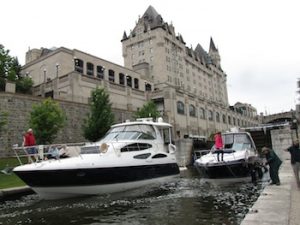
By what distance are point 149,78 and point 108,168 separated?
2886 inches

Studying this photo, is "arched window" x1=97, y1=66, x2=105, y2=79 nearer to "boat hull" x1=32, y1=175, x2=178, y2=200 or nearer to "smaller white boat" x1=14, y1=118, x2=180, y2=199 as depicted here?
"smaller white boat" x1=14, y1=118, x2=180, y2=199

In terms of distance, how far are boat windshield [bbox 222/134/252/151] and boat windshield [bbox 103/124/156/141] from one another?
6545 mm

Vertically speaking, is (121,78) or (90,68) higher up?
(90,68)

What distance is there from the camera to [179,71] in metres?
106

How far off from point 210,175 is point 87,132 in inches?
765

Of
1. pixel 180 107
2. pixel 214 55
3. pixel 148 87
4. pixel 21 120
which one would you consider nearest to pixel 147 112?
pixel 21 120

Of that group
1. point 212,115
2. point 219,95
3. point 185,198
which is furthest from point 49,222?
point 219,95

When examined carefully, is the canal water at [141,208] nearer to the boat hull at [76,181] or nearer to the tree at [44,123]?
the boat hull at [76,181]

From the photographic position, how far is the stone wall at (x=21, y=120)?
31198mm

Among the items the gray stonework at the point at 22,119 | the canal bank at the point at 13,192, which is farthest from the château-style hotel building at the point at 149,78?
the canal bank at the point at 13,192

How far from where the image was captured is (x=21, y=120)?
109ft


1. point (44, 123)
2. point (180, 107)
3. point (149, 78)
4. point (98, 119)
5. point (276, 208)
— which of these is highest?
point (149, 78)

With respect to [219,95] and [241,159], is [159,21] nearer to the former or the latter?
[219,95]

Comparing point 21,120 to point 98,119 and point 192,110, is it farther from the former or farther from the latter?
point 192,110
